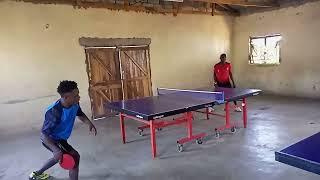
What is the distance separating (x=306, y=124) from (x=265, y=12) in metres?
5.23

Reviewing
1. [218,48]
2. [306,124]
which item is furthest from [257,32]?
[306,124]

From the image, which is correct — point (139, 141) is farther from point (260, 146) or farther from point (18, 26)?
point (18, 26)

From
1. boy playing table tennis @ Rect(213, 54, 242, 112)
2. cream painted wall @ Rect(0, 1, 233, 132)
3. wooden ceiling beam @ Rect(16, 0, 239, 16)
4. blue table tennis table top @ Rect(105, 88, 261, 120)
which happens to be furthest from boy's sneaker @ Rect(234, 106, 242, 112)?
wooden ceiling beam @ Rect(16, 0, 239, 16)

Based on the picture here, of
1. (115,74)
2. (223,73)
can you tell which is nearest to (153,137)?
(223,73)

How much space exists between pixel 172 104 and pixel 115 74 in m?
3.45

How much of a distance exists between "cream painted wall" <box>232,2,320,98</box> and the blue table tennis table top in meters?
4.33

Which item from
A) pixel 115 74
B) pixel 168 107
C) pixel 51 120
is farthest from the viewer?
pixel 115 74

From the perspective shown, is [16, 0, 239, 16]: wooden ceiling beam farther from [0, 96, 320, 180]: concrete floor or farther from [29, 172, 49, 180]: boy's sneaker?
[29, 172, 49, 180]: boy's sneaker

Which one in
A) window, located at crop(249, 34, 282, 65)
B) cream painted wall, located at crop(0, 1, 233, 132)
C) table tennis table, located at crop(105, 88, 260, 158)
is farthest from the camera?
window, located at crop(249, 34, 282, 65)

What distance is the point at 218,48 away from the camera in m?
10.5

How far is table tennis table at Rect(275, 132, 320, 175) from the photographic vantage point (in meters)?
1.65

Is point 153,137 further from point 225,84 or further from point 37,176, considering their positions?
point 225,84

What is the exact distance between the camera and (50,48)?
6957 millimetres

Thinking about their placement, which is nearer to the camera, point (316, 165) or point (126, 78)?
point (316, 165)
